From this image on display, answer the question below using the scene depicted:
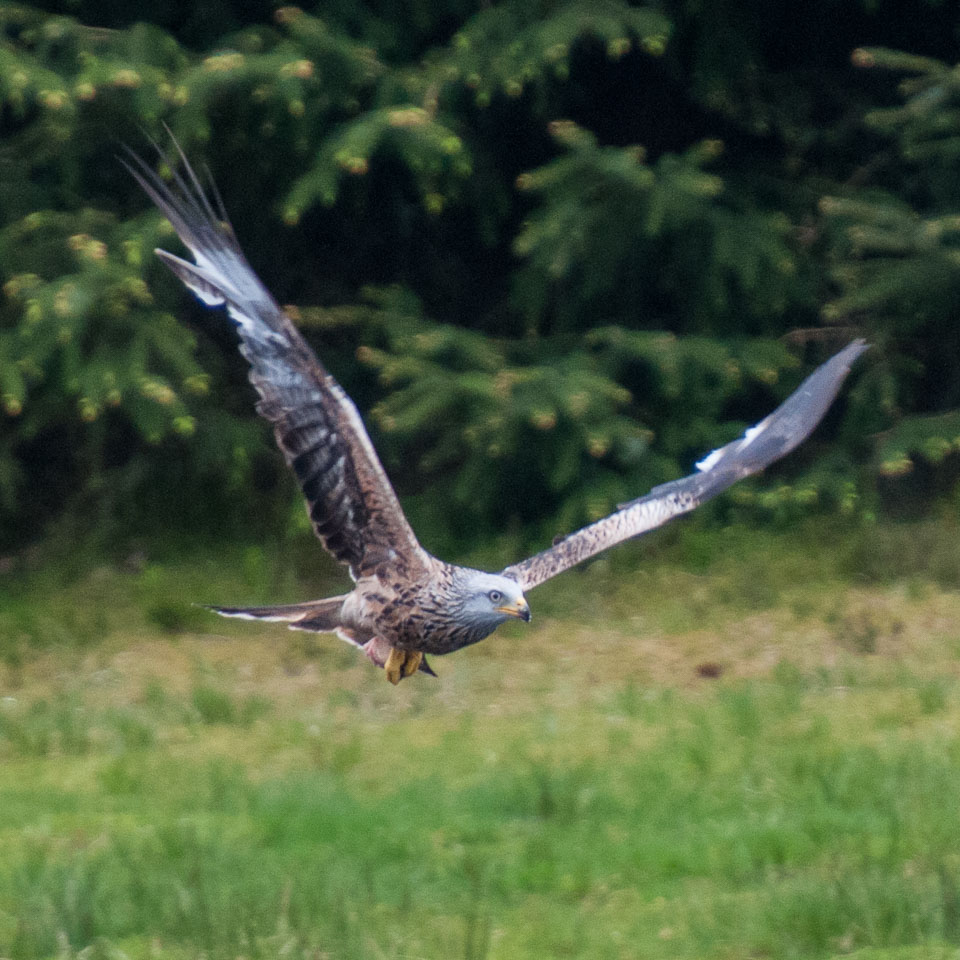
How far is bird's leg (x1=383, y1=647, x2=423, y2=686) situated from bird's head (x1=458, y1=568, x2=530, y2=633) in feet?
0.85

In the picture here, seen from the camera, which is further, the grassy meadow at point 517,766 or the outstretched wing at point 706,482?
the outstretched wing at point 706,482

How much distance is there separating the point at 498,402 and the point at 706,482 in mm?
3049

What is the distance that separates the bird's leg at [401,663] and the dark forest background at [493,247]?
143 inches

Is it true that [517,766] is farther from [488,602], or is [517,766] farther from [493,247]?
[493,247]

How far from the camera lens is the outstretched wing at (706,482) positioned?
16.7ft

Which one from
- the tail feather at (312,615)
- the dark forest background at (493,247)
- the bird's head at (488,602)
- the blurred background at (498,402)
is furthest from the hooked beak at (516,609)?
the dark forest background at (493,247)

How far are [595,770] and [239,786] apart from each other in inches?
51.2

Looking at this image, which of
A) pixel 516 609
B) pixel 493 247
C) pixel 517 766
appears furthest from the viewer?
pixel 493 247

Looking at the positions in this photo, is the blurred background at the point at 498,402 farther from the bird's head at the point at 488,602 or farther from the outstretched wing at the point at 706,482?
the bird's head at the point at 488,602

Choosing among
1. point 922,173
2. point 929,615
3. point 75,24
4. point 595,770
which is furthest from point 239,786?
point 922,173

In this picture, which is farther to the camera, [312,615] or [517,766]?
[517,766]

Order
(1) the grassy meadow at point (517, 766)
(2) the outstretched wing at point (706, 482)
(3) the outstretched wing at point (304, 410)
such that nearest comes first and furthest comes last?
(3) the outstretched wing at point (304, 410)
(1) the grassy meadow at point (517, 766)
(2) the outstretched wing at point (706, 482)

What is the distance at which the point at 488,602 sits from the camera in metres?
4.62

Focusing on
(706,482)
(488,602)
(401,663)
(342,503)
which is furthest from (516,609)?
(706,482)
